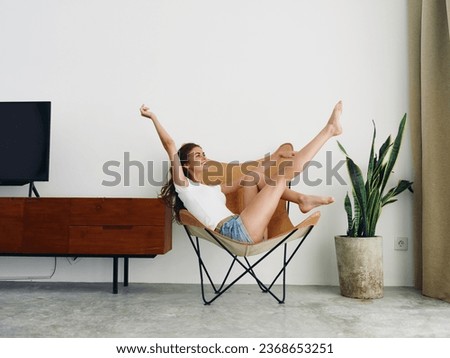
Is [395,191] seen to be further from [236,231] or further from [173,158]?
[173,158]

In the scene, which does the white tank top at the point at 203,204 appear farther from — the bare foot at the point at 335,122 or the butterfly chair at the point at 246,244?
the bare foot at the point at 335,122

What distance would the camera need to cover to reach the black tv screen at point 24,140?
2869 mm

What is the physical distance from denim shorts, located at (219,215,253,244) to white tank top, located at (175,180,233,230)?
2.5 inches

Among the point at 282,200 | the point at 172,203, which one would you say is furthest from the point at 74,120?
the point at 282,200

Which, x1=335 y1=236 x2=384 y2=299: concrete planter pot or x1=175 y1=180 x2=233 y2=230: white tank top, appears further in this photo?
x1=335 y1=236 x2=384 y2=299: concrete planter pot

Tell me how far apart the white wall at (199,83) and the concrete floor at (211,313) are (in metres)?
0.38

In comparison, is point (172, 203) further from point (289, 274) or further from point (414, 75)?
point (414, 75)

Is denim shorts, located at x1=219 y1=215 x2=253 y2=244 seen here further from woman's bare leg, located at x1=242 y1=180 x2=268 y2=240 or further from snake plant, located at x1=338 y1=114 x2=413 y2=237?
snake plant, located at x1=338 y1=114 x2=413 y2=237

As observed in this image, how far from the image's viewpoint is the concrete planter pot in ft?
8.46

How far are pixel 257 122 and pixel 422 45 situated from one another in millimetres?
1167

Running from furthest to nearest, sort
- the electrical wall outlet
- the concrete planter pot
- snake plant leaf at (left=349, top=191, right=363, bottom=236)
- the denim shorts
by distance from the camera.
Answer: the electrical wall outlet < snake plant leaf at (left=349, top=191, right=363, bottom=236) < the concrete planter pot < the denim shorts

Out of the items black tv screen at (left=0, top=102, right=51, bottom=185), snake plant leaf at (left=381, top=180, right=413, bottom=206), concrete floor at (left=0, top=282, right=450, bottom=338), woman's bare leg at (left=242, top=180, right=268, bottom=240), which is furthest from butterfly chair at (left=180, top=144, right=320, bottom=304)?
black tv screen at (left=0, top=102, right=51, bottom=185)

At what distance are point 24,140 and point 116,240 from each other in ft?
3.14

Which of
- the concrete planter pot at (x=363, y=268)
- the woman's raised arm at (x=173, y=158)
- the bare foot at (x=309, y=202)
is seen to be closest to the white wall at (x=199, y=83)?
Answer: the concrete planter pot at (x=363, y=268)
